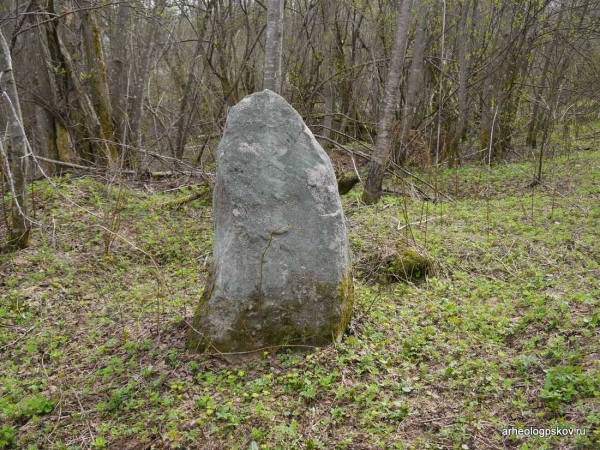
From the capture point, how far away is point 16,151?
5.98 m

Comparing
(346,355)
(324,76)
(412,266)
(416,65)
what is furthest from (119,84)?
(346,355)

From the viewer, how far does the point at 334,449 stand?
129 inches

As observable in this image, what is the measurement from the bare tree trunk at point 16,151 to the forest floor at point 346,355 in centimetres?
34

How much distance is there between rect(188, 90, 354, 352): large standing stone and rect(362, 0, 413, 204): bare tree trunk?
4421 millimetres

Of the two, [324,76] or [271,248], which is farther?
[324,76]

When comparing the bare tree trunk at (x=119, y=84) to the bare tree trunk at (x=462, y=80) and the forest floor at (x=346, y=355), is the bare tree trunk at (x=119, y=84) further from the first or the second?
the bare tree trunk at (x=462, y=80)

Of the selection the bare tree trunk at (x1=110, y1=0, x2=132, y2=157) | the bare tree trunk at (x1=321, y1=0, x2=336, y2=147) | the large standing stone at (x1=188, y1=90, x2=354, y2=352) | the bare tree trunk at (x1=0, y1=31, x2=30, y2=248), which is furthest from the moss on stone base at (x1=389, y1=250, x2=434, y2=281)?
the bare tree trunk at (x1=321, y1=0, x2=336, y2=147)

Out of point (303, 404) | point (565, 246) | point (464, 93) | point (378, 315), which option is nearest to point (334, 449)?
point (303, 404)

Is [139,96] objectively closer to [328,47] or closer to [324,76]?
[324,76]

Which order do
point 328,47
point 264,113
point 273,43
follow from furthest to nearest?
point 328,47 → point 273,43 → point 264,113

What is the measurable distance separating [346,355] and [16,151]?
473 centimetres

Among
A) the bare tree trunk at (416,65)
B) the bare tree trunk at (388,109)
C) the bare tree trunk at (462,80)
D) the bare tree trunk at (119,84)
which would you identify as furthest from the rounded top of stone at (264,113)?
the bare tree trunk at (462,80)

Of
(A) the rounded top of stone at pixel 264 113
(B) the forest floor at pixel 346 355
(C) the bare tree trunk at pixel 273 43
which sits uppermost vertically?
(C) the bare tree trunk at pixel 273 43

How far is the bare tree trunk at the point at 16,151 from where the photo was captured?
554 cm
